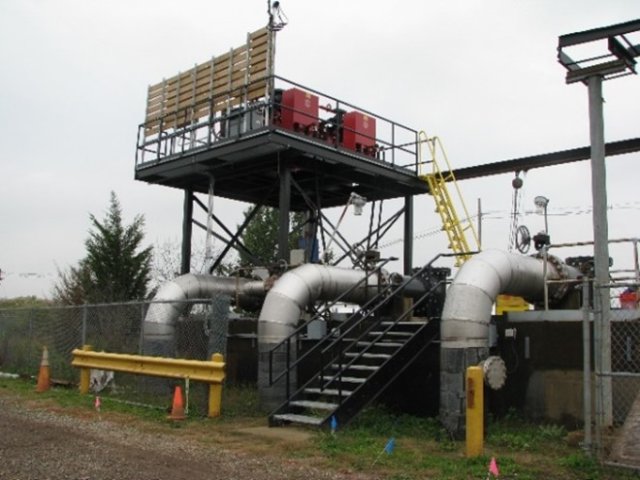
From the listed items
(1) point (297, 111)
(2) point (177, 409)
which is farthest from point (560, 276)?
(1) point (297, 111)

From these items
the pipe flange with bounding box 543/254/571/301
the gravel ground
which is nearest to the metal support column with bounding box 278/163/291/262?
the pipe flange with bounding box 543/254/571/301

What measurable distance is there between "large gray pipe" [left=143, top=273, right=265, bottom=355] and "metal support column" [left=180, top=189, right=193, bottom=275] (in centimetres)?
212

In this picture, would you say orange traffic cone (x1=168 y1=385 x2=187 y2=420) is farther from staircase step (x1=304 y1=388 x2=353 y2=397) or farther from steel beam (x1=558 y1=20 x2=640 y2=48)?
steel beam (x1=558 y1=20 x2=640 y2=48)

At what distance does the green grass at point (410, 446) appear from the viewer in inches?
308

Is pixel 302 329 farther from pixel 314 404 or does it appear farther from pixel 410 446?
pixel 410 446

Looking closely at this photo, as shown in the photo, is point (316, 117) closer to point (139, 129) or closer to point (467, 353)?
point (139, 129)

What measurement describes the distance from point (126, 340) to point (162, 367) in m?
3.24

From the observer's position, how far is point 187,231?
20312 millimetres

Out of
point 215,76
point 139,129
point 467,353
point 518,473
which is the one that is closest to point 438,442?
point 467,353

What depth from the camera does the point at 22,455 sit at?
8398 millimetres

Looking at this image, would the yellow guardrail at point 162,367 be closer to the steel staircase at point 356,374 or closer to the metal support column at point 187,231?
the steel staircase at point 356,374

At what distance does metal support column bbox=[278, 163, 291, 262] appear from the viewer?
16.7 metres

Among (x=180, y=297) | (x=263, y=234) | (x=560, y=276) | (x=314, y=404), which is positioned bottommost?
(x=314, y=404)

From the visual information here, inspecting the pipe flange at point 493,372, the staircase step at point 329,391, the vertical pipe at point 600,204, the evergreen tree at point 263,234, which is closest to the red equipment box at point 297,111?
the staircase step at point 329,391
